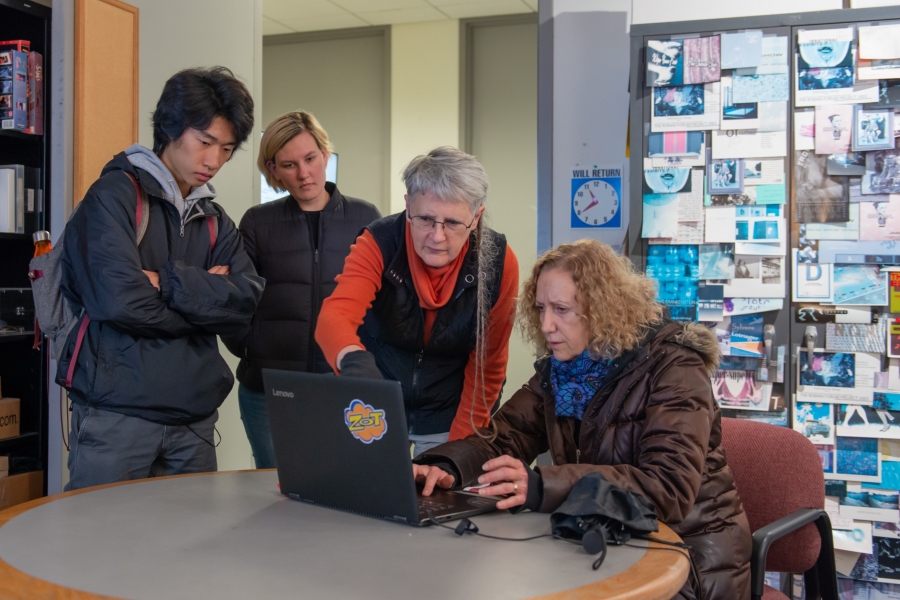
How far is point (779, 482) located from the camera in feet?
6.07

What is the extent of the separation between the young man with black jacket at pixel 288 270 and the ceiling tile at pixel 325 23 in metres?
4.17

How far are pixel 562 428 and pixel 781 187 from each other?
1.41 meters

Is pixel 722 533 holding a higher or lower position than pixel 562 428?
lower

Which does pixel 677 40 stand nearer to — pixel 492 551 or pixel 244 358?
pixel 244 358

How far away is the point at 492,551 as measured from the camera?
4.21 feet

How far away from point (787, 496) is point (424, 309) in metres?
0.97

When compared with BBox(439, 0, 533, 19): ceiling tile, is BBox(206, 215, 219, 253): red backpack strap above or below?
below

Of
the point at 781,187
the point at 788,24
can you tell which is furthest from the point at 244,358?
the point at 788,24

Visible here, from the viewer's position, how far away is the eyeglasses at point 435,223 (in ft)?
6.29

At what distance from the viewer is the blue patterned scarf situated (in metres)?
1.77

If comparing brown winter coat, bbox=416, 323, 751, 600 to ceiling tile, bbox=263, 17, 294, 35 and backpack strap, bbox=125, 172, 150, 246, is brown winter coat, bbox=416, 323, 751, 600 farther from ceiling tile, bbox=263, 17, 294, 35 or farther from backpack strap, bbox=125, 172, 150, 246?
ceiling tile, bbox=263, 17, 294, 35

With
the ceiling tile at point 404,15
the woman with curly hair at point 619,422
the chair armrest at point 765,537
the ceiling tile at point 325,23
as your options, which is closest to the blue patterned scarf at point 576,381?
the woman with curly hair at point 619,422

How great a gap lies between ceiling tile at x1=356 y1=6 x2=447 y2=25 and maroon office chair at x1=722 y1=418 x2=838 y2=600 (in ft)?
16.7

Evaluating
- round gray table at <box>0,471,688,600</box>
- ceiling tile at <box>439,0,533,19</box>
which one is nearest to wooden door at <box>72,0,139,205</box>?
round gray table at <box>0,471,688,600</box>
